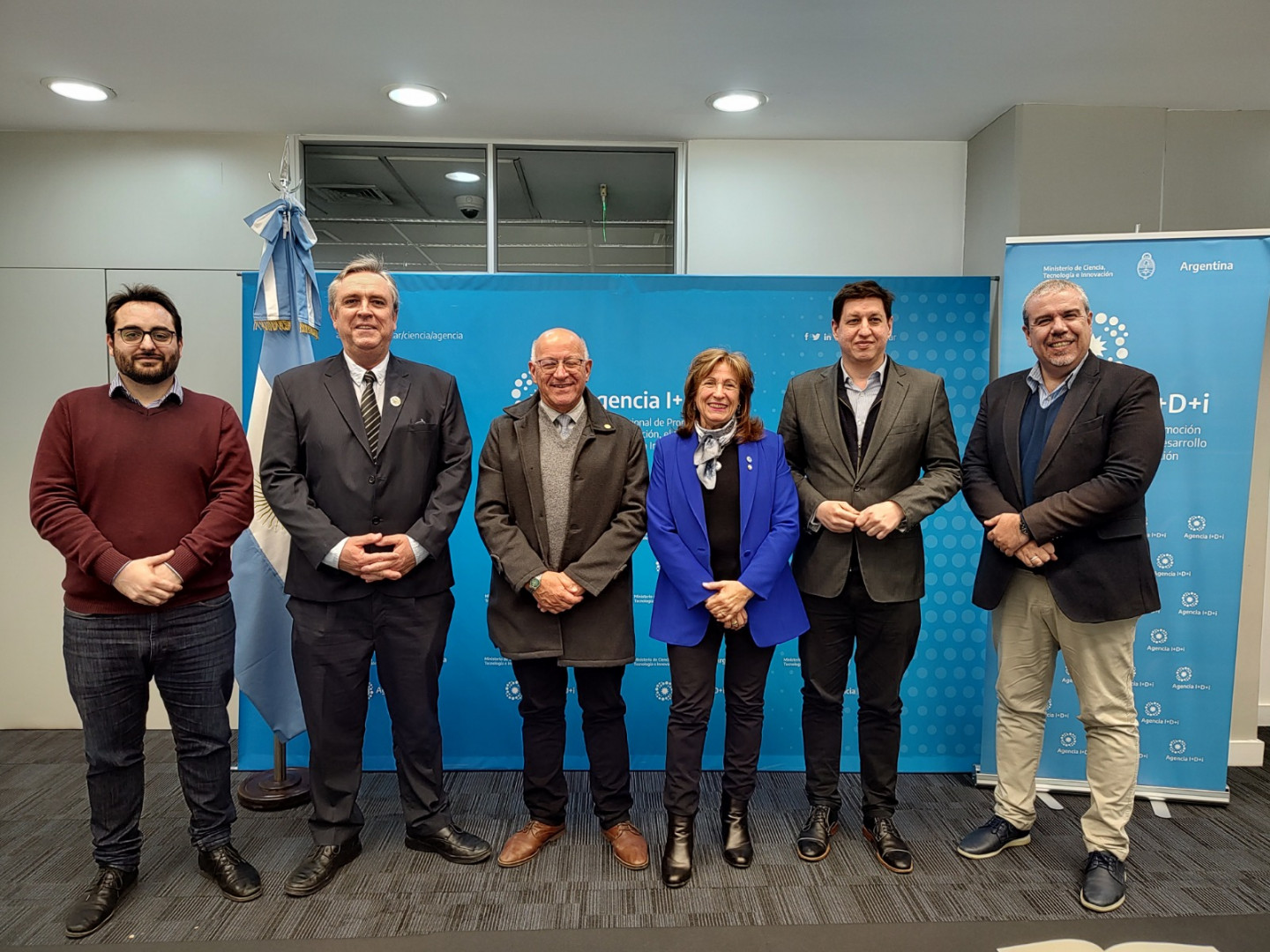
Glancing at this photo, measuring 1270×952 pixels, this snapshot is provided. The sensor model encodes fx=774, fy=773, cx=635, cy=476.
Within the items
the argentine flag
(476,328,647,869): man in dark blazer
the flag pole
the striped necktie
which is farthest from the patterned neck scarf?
the flag pole

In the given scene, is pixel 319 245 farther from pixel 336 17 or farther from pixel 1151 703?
pixel 1151 703

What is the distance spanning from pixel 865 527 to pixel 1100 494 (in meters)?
0.71

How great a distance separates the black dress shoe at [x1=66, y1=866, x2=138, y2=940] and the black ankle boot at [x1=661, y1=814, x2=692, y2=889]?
1675 mm

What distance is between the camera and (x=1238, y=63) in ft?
9.78

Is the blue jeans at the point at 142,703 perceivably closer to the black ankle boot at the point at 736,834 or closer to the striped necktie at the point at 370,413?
the striped necktie at the point at 370,413

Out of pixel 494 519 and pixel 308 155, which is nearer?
pixel 494 519

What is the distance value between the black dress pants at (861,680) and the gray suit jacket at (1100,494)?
0.48 m

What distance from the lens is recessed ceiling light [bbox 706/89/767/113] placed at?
129 inches

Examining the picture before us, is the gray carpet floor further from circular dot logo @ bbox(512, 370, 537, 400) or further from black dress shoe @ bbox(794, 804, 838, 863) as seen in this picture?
circular dot logo @ bbox(512, 370, 537, 400)

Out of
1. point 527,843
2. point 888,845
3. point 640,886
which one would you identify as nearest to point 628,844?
point 640,886

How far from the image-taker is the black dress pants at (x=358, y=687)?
247 cm

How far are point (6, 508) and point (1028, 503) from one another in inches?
179

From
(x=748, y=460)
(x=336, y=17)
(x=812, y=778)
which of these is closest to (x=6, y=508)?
(x=336, y=17)

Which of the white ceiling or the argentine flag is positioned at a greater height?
the white ceiling
